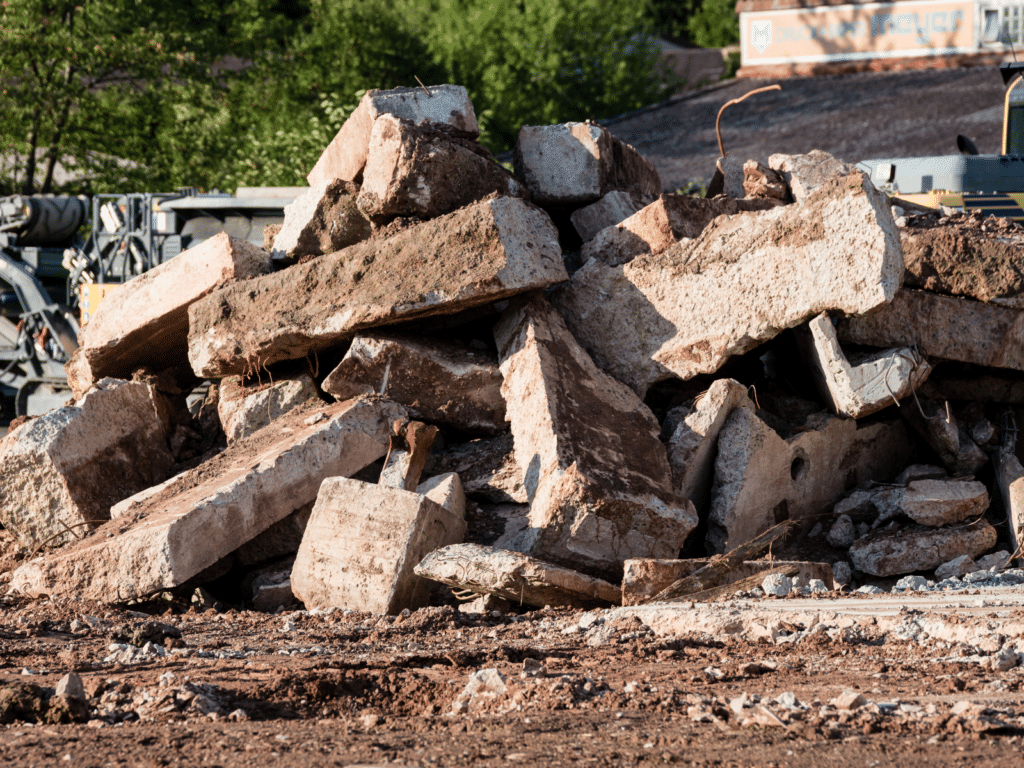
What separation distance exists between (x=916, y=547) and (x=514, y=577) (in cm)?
228

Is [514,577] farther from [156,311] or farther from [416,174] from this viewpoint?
[156,311]

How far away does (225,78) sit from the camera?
1875 centimetres

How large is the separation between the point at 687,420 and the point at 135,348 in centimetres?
338

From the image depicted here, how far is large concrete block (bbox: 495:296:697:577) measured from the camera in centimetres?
478

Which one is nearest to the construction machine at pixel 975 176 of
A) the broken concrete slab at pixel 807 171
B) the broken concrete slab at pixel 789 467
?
the broken concrete slab at pixel 807 171

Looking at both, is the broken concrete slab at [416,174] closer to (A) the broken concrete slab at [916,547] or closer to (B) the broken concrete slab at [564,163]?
(B) the broken concrete slab at [564,163]

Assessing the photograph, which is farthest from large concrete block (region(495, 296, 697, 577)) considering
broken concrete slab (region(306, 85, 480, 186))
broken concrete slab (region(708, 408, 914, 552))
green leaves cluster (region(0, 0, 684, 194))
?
green leaves cluster (region(0, 0, 684, 194))

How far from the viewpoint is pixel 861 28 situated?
2288 centimetres

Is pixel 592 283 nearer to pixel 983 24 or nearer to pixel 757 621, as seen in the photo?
pixel 757 621

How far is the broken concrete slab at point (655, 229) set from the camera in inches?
238

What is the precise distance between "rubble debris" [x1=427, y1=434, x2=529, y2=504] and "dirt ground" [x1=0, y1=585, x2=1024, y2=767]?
3.73 feet

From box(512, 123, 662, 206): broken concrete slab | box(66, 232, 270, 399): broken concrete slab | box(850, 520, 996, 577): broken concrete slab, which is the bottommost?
box(850, 520, 996, 577): broken concrete slab

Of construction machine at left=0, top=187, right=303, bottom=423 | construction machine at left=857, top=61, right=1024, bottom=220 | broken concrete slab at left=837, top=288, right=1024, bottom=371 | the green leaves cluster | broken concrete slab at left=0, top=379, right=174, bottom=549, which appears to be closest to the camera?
broken concrete slab at left=0, top=379, right=174, bottom=549

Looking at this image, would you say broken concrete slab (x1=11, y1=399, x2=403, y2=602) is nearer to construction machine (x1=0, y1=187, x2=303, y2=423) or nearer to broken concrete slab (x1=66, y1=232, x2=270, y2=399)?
broken concrete slab (x1=66, y1=232, x2=270, y2=399)
